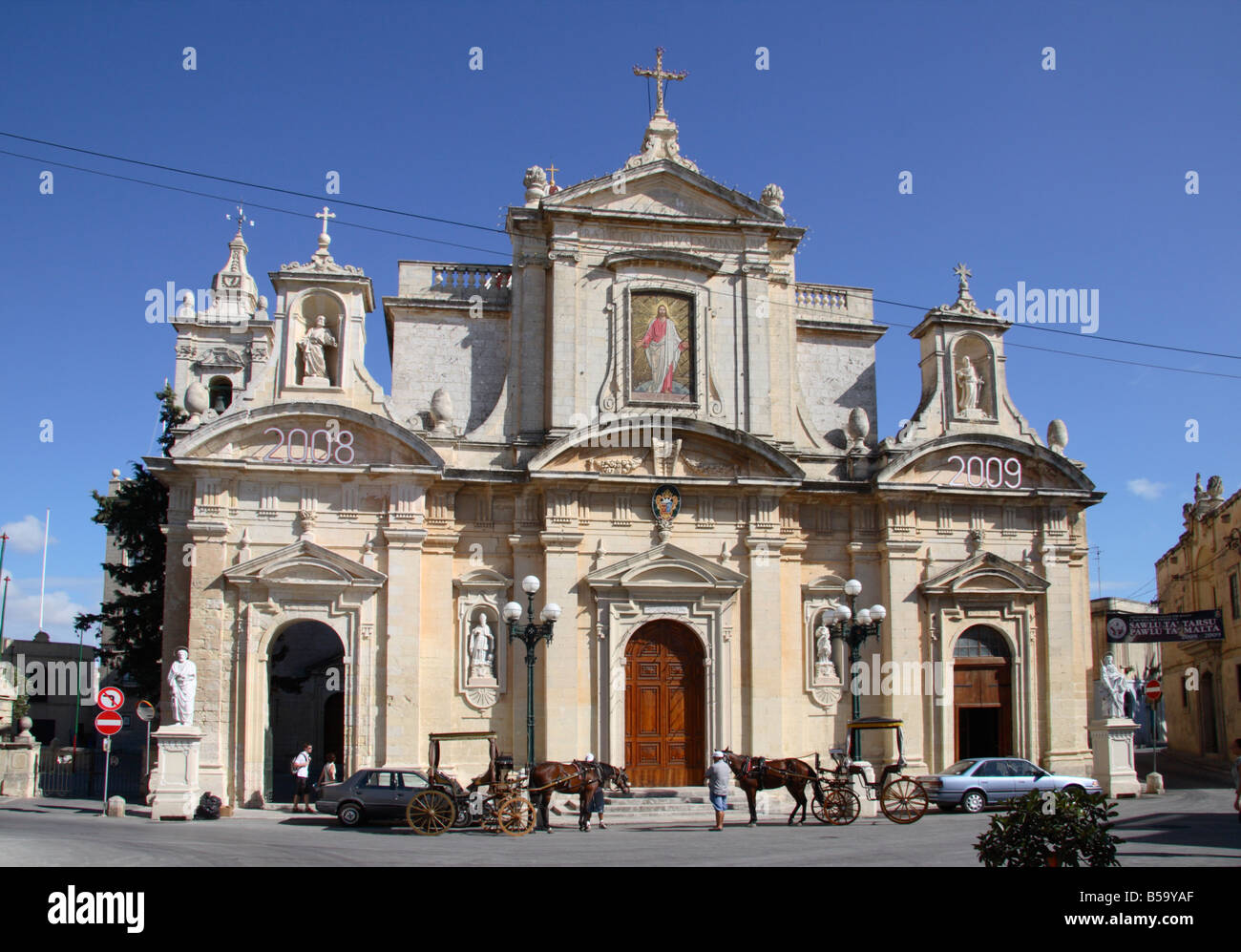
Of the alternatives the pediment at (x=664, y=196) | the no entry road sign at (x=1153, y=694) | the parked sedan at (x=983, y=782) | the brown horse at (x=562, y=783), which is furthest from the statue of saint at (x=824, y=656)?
the pediment at (x=664, y=196)

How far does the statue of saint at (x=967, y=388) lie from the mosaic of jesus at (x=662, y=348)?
7.60m

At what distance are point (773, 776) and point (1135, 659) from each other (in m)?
48.6

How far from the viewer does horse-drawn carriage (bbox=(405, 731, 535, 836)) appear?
20.8m

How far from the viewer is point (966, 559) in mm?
30562

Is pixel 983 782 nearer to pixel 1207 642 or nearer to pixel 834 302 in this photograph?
pixel 834 302

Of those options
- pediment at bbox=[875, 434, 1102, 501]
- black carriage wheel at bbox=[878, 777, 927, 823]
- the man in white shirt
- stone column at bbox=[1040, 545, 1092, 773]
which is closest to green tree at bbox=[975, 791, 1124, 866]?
black carriage wheel at bbox=[878, 777, 927, 823]

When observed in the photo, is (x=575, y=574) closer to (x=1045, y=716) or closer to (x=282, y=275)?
(x=282, y=275)

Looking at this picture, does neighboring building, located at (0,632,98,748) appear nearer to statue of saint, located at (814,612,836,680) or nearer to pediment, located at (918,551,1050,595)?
statue of saint, located at (814,612,836,680)

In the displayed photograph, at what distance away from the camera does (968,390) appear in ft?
104

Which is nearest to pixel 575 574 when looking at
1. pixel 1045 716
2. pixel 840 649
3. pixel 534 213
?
pixel 840 649

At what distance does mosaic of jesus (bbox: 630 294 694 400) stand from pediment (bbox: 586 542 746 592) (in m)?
4.08

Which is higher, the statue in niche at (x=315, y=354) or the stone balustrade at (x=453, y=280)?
the stone balustrade at (x=453, y=280)

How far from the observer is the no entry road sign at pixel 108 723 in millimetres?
23484

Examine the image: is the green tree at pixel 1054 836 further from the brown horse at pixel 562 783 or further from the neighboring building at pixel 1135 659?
the neighboring building at pixel 1135 659
